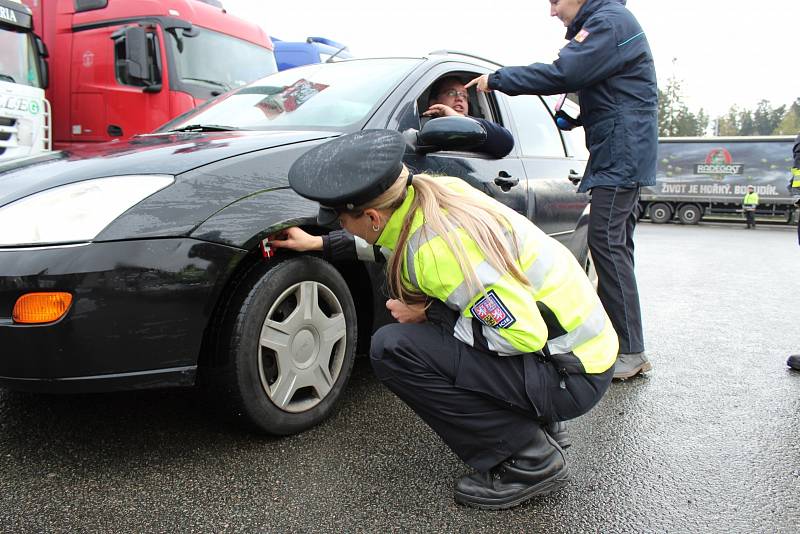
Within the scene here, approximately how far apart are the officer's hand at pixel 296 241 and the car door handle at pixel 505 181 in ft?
4.06

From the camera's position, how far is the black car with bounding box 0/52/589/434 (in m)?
1.80

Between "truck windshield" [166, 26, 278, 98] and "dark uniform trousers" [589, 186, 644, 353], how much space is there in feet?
18.0

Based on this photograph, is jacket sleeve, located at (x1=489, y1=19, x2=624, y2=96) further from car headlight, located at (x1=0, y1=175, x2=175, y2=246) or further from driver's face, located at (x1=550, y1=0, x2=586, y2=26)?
car headlight, located at (x1=0, y1=175, x2=175, y2=246)

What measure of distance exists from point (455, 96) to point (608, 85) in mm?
748

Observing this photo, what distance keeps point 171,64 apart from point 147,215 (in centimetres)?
587

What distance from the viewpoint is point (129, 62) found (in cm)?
692

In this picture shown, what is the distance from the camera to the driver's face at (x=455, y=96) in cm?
324

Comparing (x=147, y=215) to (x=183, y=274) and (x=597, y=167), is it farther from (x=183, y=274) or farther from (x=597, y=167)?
(x=597, y=167)

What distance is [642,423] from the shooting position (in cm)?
263

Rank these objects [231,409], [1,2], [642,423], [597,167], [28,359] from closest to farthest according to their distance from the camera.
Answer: [28,359], [231,409], [642,423], [597,167], [1,2]

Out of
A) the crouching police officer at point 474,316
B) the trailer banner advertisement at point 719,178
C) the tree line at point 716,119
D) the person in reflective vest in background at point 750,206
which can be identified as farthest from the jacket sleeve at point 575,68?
the tree line at point 716,119

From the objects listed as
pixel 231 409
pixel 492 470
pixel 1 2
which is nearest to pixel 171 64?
pixel 1 2

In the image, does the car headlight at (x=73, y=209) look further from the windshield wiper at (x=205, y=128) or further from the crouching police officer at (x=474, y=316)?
the windshield wiper at (x=205, y=128)

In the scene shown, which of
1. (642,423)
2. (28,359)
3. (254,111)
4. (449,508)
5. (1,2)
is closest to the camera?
(28,359)
